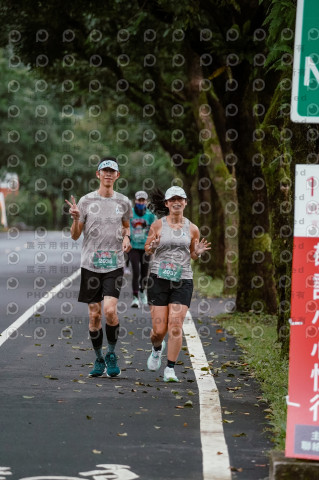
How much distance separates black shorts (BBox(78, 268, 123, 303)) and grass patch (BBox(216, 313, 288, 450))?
67.4 inches

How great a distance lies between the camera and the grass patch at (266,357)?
8.58m

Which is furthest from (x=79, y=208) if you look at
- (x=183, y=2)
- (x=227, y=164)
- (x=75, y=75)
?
(x=75, y=75)

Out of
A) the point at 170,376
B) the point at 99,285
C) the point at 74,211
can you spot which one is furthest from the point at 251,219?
the point at 74,211

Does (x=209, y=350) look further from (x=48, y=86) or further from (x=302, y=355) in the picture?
(x=48, y=86)

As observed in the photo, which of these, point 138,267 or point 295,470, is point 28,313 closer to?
point 138,267

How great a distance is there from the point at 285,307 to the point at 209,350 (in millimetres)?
1056

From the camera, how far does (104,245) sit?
10.5 meters

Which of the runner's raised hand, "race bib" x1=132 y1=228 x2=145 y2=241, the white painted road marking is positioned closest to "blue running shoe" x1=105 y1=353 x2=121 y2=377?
the white painted road marking

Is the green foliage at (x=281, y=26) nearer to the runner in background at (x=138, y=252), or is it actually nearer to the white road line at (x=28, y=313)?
the white road line at (x=28, y=313)

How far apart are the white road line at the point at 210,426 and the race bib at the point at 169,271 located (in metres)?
1.05

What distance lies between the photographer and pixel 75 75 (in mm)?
31031

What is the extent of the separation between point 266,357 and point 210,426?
13.2 ft

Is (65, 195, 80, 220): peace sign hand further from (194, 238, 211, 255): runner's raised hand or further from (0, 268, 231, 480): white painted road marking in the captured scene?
(0, 268, 231, 480): white painted road marking

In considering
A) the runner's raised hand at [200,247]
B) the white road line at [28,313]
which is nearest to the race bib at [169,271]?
the runner's raised hand at [200,247]
